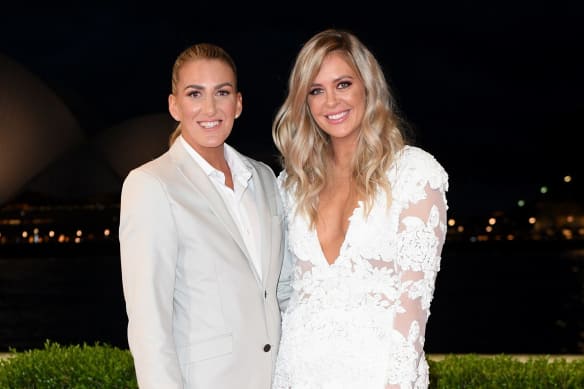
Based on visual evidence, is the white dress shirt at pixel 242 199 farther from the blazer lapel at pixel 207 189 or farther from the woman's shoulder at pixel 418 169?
the woman's shoulder at pixel 418 169

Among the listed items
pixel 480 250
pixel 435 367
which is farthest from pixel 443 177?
pixel 480 250

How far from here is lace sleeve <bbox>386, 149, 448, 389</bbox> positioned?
95.3 inches

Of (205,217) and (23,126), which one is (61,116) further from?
(205,217)

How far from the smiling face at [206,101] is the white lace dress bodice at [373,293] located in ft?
1.39

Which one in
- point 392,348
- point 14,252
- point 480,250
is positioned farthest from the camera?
point 480,250

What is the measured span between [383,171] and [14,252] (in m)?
75.0

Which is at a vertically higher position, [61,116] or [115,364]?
[61,116]

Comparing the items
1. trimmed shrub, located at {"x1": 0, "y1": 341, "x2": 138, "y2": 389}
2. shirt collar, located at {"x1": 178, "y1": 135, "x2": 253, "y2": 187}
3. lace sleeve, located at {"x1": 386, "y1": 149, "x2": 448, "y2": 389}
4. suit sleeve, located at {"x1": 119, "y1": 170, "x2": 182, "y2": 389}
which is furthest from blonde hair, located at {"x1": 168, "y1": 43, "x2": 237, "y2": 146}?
trimmed shrub, located at {"x1": 0, "y1": 341, "x2": 138, "y2": 389}

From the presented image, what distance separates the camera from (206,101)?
2654 millimetres

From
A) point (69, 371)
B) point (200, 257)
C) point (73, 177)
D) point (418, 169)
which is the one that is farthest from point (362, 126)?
point (73, 177)

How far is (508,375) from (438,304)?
1336 inches

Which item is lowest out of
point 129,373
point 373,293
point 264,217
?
point 129,373

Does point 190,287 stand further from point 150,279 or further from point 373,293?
point 373,293

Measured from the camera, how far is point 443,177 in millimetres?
2520
